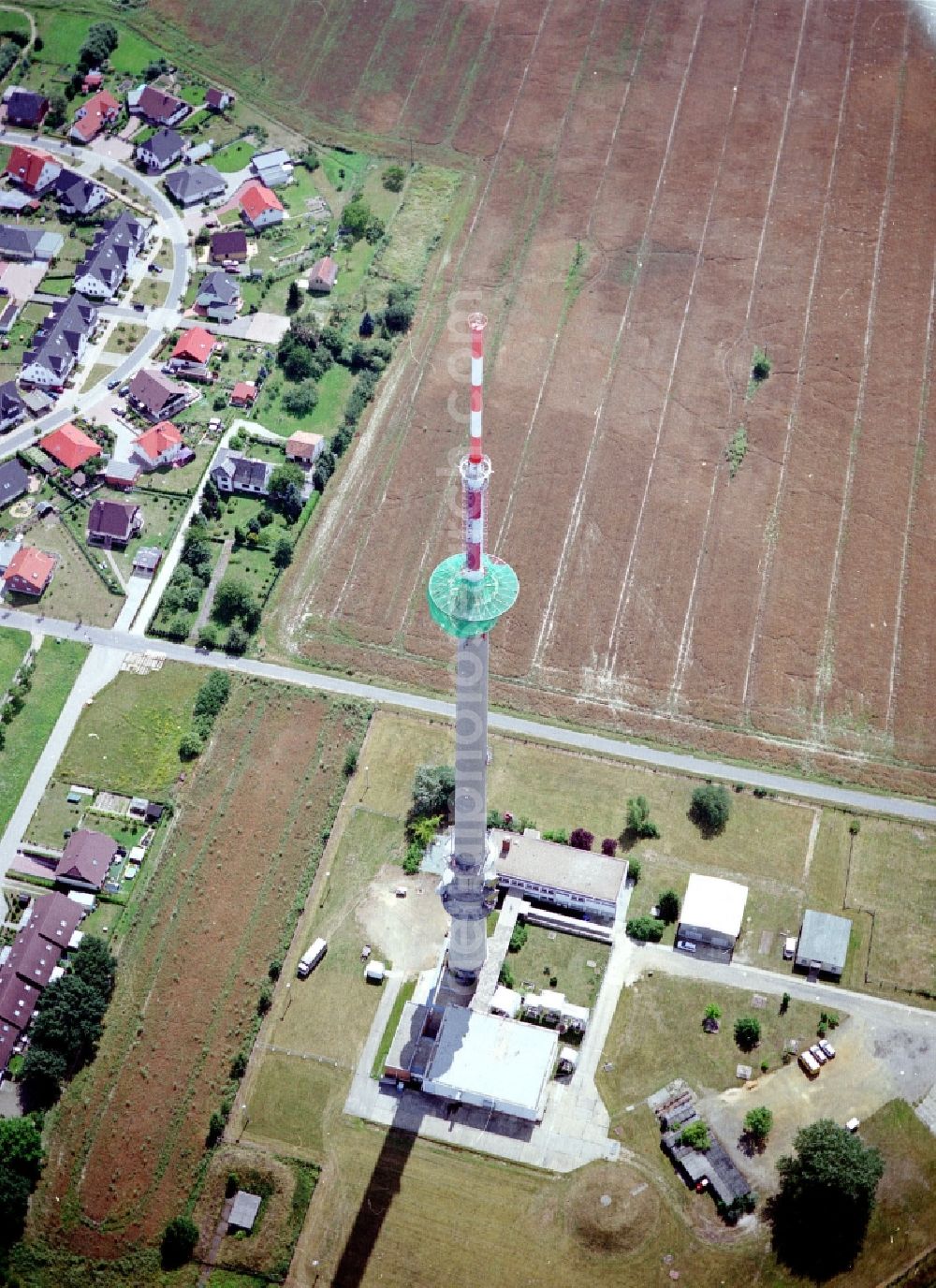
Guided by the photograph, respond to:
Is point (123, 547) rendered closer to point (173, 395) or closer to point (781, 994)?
point (173, 395)

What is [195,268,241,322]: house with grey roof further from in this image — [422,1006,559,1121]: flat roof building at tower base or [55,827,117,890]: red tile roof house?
[422,1006,559,1121]: flat roof building at tower base

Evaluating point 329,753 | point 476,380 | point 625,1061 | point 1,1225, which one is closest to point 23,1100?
point 1,1225

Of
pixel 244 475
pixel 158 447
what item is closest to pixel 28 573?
pixel 158 447

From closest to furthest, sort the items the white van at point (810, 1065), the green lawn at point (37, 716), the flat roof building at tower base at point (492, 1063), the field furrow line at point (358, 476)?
1. the flat roof building at tower base at point (492, 1063)
2. the white van at point (810, 1065)
3. the green lawn at point (37, 716)
4. the field furrow line at point (358, 476)

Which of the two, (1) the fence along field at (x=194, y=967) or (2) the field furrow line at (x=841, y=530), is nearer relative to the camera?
(1) the fence along field at (x=194, y=967)

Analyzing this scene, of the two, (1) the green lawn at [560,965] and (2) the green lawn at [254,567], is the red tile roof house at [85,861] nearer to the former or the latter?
(2) the green lawn at [254,567]

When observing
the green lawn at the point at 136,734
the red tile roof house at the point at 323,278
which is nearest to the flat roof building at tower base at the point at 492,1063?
the green lawn at the point at 136,734

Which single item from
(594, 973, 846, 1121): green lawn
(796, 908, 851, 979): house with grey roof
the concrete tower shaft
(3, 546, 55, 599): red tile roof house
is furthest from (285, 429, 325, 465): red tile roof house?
(796, 908, 851, 979): house with grey roof
